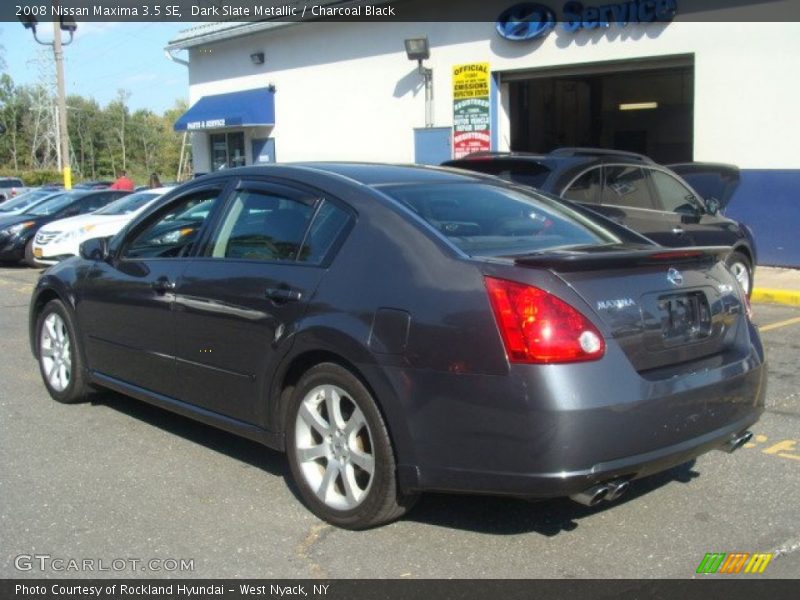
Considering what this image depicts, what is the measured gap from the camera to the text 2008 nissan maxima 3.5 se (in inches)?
137

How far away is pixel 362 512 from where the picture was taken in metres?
3.93

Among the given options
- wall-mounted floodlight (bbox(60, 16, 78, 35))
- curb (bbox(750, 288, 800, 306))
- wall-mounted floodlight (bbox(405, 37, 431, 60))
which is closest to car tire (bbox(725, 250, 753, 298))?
curb (bbox(750, 288, 800, 306))

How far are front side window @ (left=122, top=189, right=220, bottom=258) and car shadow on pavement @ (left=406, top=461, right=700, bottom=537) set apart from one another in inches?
78.7

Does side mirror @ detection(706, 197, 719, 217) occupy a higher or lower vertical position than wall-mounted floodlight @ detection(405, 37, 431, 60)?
lower

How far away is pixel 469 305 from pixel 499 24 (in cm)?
1378

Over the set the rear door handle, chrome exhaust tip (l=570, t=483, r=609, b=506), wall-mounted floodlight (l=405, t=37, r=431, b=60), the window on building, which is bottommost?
chrome exhaust tip (l=570, t=483, r=609, b=506)

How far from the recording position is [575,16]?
15109 millimetres

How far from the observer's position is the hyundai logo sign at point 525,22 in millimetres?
15578

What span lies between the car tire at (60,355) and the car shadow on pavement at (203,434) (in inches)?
9.1

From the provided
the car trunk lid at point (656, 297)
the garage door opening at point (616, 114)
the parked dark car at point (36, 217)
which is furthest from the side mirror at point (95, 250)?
the garage door opening at point (616, 114)

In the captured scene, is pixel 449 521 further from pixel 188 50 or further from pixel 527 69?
pixel 188 50

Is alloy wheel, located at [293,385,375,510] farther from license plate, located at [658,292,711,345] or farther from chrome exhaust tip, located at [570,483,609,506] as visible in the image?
license plate, located at [658,292,711,345]

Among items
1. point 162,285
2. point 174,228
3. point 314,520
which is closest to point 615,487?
point 314,520

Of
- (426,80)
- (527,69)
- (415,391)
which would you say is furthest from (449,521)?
(426,80)
